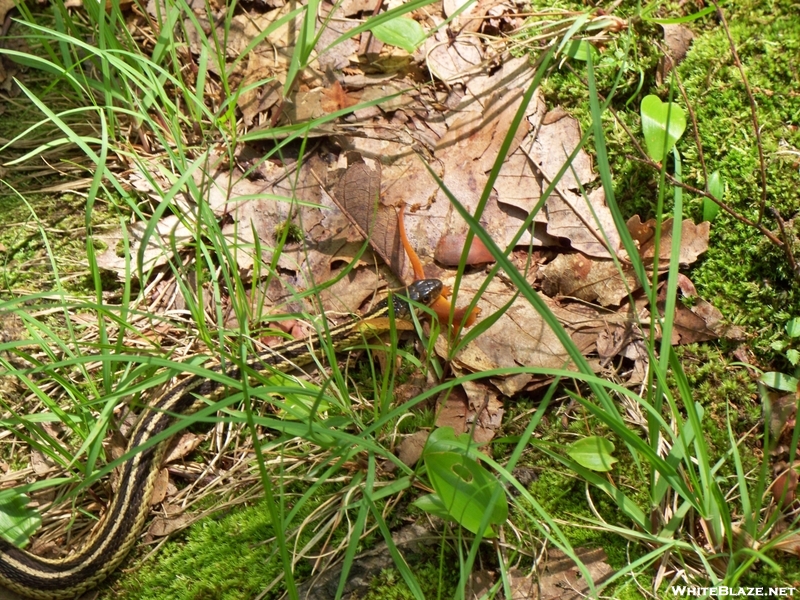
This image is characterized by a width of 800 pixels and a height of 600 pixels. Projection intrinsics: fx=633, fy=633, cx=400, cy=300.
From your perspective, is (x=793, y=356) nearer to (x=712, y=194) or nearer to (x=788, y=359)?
(x=788, y=359)

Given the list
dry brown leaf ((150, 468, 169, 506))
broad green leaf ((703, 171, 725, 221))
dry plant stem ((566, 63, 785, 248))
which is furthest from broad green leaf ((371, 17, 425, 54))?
dry brown leaf ((150, 468, 169, 506))

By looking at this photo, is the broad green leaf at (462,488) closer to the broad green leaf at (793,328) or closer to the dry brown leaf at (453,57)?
the broad green leaf at (793,328)

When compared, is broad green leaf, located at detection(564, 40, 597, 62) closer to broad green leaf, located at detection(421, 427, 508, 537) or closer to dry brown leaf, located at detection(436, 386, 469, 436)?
dry brown leaf, located at detection(436, 386, 469, 436)

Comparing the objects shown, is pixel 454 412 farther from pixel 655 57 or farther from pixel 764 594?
pixel 655 57

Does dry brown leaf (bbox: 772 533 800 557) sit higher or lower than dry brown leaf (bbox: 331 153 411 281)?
lower

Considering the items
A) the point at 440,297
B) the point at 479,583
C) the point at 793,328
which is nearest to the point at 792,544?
the point at 793,328

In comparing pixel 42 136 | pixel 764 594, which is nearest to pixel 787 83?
pixel 764 594
